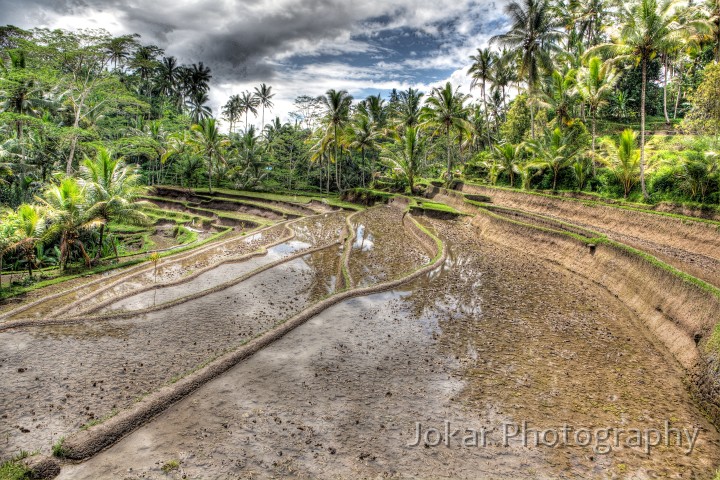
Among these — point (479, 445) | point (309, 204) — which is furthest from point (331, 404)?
point (309, 204)

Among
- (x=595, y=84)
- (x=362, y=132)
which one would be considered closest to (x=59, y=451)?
(x=595, y=84)

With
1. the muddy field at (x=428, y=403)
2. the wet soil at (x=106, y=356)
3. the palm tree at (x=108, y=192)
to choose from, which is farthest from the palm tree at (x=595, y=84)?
the palm tree at (x=108, y=192)

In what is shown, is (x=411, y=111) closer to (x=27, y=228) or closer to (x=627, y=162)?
(x=627, y=162)

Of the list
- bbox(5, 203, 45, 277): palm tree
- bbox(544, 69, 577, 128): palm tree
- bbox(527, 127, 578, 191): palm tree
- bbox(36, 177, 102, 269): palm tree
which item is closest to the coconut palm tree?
bbox(527, 127, 578, 191): palm tree

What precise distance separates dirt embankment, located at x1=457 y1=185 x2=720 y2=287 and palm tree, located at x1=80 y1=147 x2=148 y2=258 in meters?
23.7

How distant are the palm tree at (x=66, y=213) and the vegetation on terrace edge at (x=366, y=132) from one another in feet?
0.23

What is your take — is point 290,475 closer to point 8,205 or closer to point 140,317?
point 140,317

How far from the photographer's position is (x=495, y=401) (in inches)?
280

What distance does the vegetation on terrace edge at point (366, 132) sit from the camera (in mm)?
17125

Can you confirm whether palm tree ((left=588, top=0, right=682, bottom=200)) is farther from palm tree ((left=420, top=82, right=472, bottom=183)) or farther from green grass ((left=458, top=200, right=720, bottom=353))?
palm tree ((left=420, top=82, right=472, bottom=183))

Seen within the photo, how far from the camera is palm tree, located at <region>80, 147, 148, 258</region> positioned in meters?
16.8

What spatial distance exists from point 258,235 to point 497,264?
1495 centimetres

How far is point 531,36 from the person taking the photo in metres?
29.7

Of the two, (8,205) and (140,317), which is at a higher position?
(8,205)
